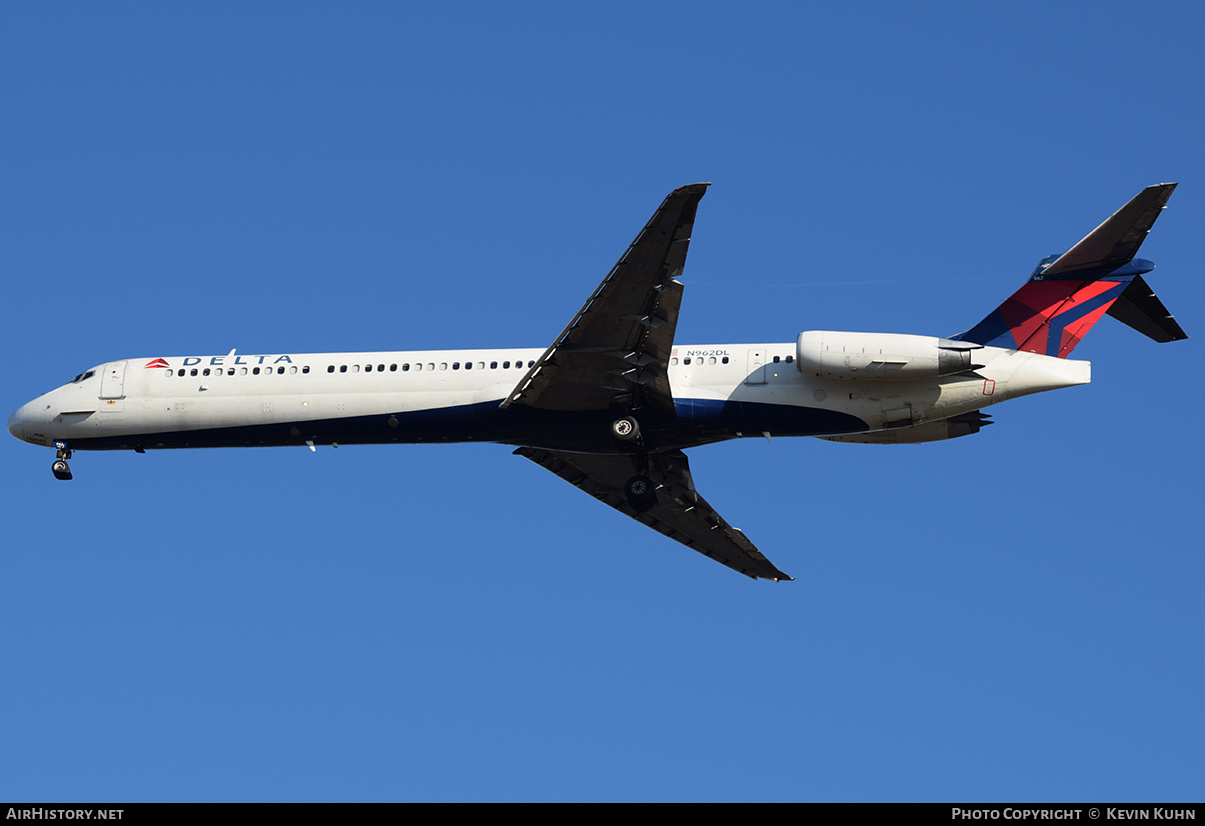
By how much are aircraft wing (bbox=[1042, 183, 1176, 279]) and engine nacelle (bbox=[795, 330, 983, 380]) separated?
3352mm

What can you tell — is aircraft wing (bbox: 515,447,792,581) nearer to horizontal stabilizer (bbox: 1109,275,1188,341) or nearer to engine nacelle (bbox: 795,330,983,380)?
engine nacelle (bbox: 795,330,983,380)

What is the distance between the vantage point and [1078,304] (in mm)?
30766

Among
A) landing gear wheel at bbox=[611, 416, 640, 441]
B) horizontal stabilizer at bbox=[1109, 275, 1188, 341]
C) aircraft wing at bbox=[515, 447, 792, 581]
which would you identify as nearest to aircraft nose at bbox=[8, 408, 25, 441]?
aircraft wing at bbox=[515, 447, 792, 581]

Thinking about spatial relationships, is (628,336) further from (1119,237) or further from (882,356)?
(1119,237)

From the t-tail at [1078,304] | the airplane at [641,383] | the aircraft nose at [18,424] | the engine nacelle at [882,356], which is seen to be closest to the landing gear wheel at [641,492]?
the airplane at [641,383]

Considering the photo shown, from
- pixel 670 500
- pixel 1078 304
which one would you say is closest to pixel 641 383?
pixel 670 500

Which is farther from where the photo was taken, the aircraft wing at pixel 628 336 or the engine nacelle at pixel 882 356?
the engine nacelle at pixel 882 356

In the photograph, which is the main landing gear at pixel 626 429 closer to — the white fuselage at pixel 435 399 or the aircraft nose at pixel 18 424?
the white fuselage at pixel 435 399

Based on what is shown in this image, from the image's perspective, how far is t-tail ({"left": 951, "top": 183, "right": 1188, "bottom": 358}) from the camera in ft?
99.6

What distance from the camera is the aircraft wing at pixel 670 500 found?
1383 inches

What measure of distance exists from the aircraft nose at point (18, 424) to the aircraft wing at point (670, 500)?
13081 mm

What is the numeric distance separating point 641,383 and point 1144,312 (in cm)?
1173
